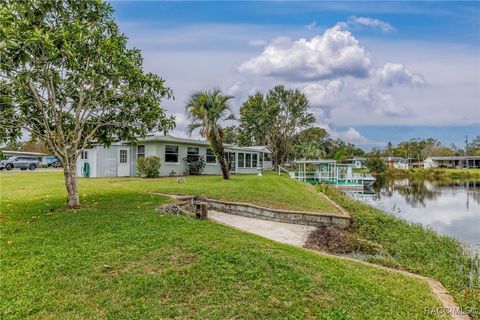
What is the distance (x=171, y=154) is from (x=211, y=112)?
519cm

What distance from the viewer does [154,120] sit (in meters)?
10.2

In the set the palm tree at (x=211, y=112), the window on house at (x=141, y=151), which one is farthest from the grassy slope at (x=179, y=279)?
the window on house at (x=141, y=151)

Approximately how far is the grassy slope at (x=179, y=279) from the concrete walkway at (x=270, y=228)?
232 centimetres

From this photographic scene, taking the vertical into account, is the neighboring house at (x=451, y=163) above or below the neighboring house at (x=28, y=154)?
below

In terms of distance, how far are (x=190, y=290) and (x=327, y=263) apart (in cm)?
245

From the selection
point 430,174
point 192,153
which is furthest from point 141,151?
point 430,174

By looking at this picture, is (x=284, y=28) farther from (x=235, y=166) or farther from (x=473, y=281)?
(x=235, y=166)

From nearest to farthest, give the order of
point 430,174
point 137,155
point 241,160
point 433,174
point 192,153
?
point 137,155, point 192,153, point 241,160, point 433,174, point 430,174

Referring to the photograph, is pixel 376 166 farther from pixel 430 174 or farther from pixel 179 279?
pixel 179 279

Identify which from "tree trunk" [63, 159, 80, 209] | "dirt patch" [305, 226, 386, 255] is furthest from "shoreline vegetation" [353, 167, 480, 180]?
"tree trunk" [63, 159, 80, 209]

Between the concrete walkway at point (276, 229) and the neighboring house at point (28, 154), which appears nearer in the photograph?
the concrete walkway at point (276, 229)

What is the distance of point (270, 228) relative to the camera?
10.0 meters

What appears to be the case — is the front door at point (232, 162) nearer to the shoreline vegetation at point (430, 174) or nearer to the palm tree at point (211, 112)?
the palm tree at point (211, 112)

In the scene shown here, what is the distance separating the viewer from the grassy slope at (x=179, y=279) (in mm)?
3975
